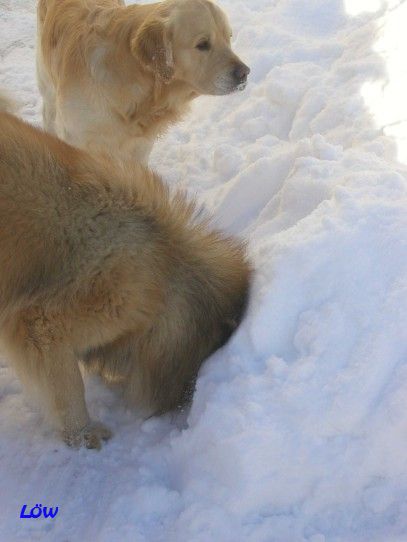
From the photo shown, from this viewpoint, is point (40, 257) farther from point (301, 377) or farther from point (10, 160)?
point (301, 377)

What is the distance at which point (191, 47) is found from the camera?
3.42 metres

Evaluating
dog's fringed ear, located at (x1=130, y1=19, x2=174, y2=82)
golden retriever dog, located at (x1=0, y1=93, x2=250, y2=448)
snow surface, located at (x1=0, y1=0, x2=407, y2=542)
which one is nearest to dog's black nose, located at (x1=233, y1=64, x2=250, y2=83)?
dog's fringed ear, located at (x1=130, y1=19, x2=174, y2=82)

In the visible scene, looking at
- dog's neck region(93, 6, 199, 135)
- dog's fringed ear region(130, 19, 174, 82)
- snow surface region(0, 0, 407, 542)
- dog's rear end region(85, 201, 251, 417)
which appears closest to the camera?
snow surface region(0, 0, 407, 542)

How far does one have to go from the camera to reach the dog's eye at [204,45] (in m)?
3.43

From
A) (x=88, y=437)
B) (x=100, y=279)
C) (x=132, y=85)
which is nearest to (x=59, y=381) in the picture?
(x=88, y=437)

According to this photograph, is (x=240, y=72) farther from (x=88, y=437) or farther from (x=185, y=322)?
(x=88, y=437)

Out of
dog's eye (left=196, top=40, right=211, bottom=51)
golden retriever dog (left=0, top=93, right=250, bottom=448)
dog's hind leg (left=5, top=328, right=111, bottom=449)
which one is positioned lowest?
dog's hind leg (left=5, top=328, right=111, bottom=449)

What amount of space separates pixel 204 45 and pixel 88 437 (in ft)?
7.64

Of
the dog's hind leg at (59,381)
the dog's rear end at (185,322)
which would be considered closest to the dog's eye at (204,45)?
the dog's rear end at (185,322)

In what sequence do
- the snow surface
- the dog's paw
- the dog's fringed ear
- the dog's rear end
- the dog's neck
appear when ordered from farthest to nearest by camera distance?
the dog's neck → the dog's fringed ear → the dog's paw → the dog's rear end → the snow surface

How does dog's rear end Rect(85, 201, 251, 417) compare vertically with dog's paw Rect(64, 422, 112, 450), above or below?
above

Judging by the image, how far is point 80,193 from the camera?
2.15 metres

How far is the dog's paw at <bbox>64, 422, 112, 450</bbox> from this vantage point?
2.34 meters

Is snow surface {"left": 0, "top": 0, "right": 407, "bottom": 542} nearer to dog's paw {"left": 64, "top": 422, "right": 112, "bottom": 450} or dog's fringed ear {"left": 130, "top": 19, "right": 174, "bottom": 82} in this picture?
dog's paw {"left": 64, "top": 422, "right": 112, "bottom": 450}
